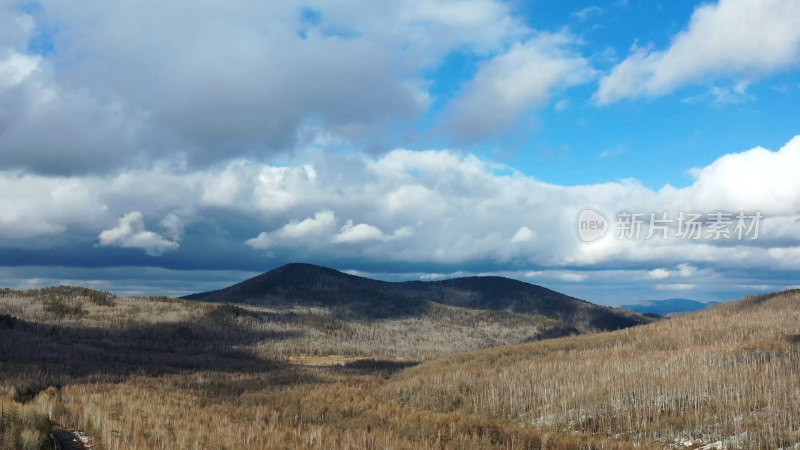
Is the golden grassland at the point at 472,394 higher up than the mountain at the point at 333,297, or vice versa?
the golden grassland at the point at 472,394

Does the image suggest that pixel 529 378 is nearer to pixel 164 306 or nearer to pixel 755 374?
pixel 755 374

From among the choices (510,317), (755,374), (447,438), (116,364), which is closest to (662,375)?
(755,374)

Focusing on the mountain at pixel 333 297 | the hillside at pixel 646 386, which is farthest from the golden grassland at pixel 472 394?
the mountain at pixel 333 297

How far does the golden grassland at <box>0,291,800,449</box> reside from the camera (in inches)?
670

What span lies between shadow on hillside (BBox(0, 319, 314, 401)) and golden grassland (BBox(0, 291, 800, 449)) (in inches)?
11.4

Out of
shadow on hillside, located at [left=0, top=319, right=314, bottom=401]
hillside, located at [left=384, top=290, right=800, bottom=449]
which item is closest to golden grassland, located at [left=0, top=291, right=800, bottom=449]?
hillside, located at [left=384, top=290, right=800, bottom=449]

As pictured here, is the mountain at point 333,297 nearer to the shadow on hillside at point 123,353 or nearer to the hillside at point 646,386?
the shadow on hillside at point 123,353

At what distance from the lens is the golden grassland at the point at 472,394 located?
1702 cm

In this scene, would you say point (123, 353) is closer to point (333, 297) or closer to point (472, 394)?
point (472, 394)

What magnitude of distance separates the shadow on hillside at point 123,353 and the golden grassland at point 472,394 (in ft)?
0.95

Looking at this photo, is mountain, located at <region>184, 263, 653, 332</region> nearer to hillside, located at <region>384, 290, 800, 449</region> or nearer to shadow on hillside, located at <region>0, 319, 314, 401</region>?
shadow on hillside, located at <region>0, 319, 314, 401</region>

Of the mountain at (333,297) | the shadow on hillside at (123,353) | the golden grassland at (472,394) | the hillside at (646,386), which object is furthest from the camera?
the mountain at (333,297)

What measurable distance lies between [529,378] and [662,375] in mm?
7081

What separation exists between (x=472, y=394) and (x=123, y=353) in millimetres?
39925
